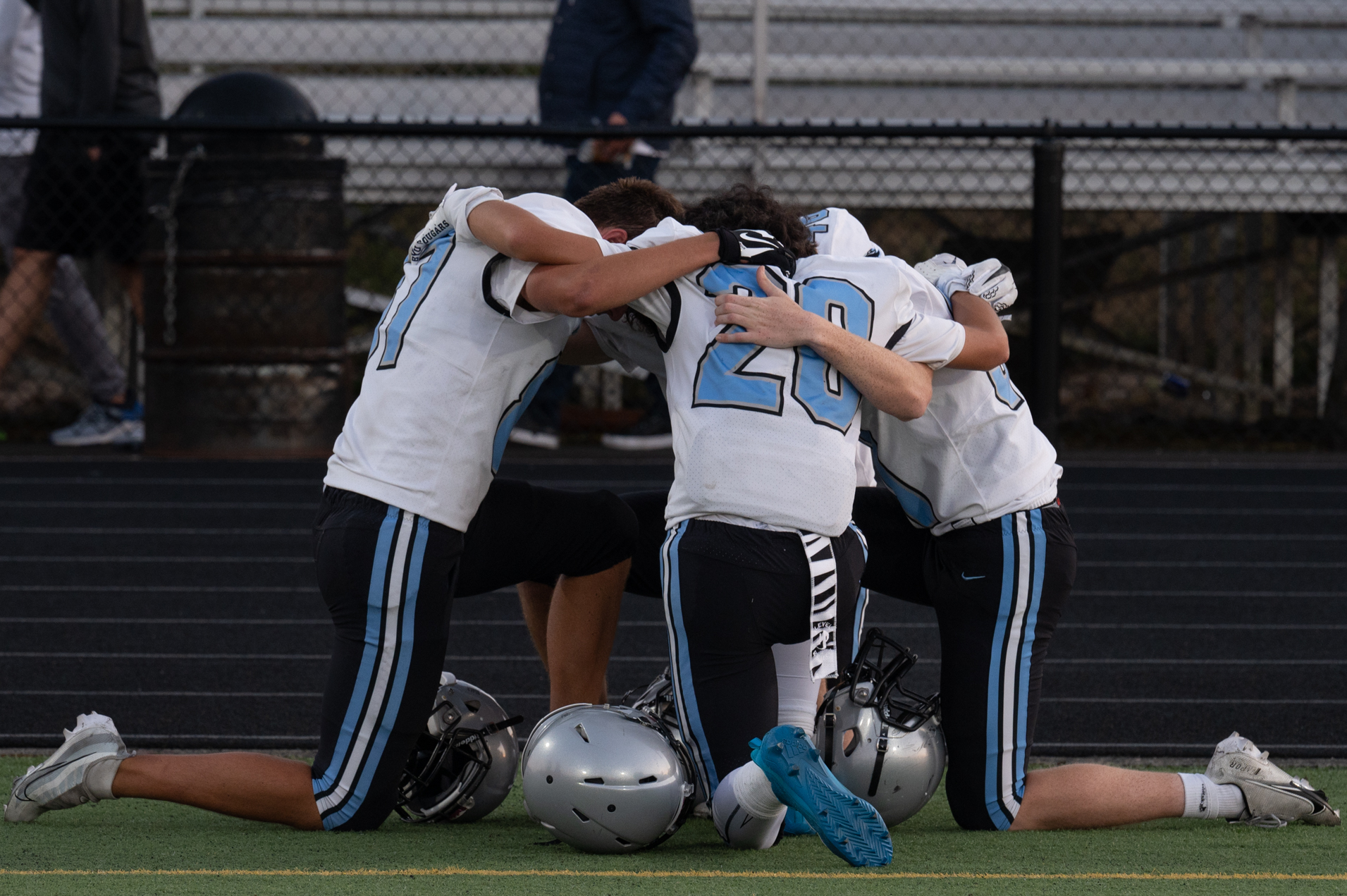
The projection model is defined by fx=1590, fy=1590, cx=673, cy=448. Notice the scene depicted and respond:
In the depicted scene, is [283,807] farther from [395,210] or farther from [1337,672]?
[395,210]

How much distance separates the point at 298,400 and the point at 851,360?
4796 millimetres

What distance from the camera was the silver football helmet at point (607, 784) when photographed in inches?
106

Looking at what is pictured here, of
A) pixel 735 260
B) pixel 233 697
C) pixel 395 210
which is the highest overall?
pixel 395 210

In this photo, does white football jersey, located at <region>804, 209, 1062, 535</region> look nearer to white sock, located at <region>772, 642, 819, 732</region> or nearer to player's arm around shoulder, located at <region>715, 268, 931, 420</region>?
player's arm around shoulder, located at <region>715, 268, 931, 420</region>

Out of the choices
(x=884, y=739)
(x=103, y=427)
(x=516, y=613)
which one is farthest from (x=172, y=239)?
(x=884, y=739)

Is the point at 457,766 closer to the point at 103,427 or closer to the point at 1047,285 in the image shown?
the point at 1047,285

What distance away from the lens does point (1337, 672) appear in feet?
14.3

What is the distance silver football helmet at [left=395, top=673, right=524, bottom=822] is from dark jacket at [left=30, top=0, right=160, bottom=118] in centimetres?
474

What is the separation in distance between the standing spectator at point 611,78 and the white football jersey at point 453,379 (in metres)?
4.17

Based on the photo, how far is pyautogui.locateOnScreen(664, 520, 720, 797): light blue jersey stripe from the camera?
2.72 metres

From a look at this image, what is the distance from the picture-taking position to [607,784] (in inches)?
106

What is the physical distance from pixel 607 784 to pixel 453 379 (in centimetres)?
77

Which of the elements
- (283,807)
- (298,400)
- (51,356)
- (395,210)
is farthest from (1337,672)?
(51,356)

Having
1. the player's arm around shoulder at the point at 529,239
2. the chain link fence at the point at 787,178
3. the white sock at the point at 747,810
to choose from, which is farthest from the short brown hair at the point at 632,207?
the chain link fence at the point at 787,178
